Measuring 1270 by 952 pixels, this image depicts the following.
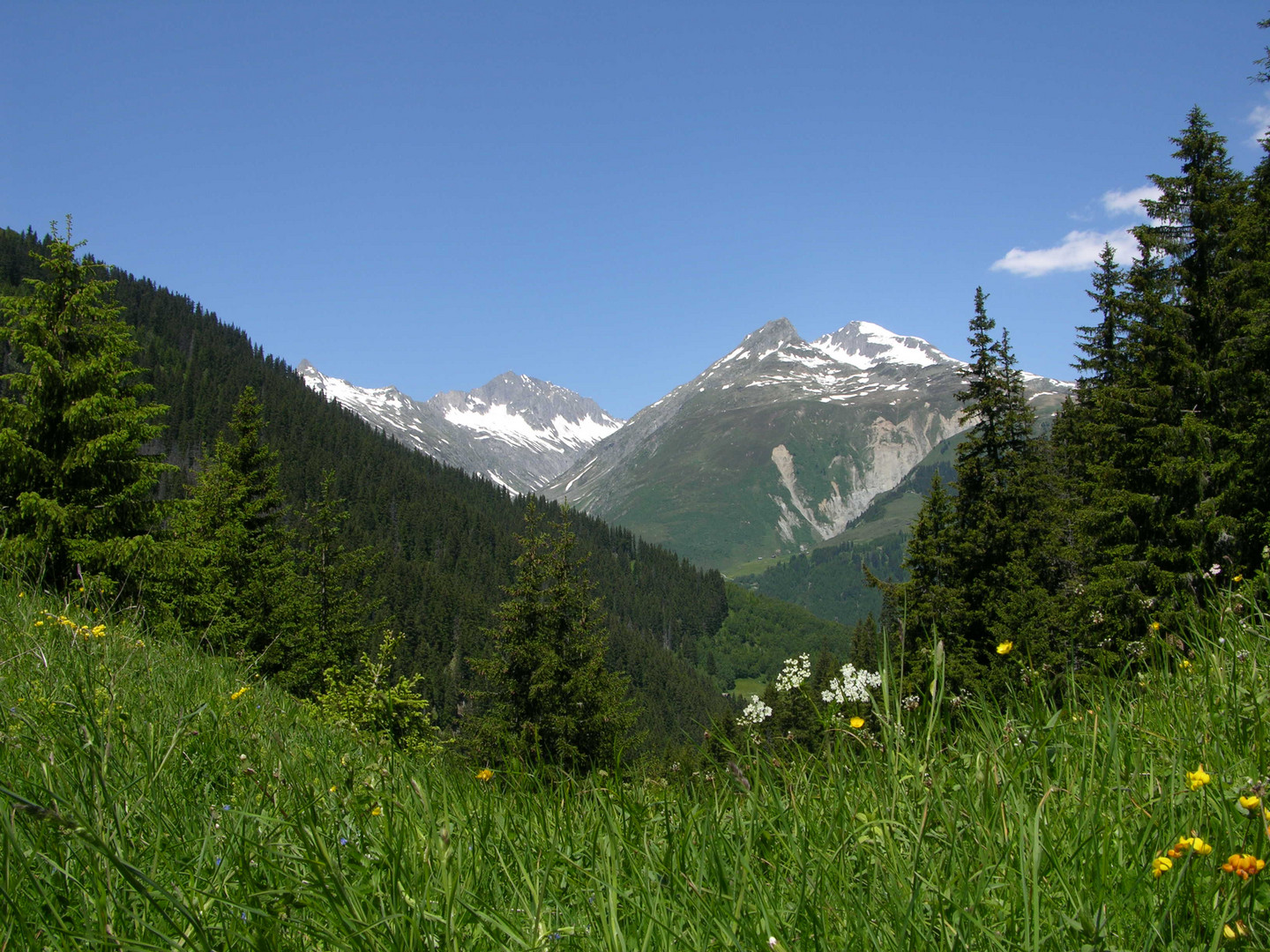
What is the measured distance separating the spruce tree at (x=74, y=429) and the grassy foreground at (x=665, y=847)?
19938mm

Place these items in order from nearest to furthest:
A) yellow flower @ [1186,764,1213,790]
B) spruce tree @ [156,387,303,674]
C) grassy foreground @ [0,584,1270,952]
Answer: grassy foreground @ [0,584,1270,952], yellow flower @ [1186,764,1213,790], spruce tree @ [156,387,303,674]

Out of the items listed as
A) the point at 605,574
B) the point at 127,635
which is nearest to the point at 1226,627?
the point at 127,635

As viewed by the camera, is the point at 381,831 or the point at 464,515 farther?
the point at 464,515

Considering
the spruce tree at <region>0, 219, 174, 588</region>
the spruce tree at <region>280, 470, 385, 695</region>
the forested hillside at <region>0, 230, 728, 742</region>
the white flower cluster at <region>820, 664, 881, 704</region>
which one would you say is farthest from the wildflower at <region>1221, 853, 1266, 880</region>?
Answer: the forested hillside at <region>0, 230, 728, 742</region>

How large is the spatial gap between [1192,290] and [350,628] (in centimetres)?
3611

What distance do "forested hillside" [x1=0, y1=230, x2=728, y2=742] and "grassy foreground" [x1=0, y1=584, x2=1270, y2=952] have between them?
9321cm

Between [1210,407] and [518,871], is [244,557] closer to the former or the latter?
[518,871]

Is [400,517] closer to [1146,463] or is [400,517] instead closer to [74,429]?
[74,429]

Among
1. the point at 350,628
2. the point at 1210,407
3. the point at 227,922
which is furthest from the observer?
the point at 350,628

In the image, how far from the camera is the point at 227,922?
1.50 m

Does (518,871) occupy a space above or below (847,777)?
below

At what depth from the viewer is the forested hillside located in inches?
4560

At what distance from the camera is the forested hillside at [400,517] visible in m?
116

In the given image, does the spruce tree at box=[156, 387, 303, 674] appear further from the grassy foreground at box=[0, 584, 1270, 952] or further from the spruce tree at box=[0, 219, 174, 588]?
the grassy foreground at box=[0, 584, 1270, 952]
